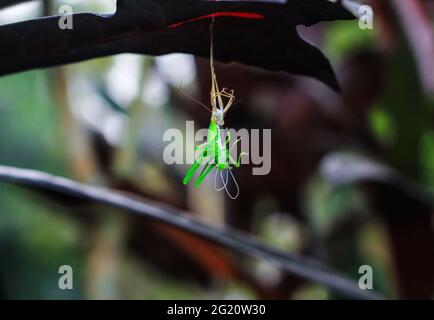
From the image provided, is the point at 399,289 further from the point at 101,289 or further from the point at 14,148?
the point at 14,148

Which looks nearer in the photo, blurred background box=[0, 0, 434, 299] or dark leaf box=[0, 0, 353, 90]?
dark leaf box=[0, 0, 353, 90]

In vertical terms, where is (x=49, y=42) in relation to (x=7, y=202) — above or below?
below

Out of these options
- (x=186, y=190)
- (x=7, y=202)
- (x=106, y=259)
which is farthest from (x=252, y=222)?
(x=7, y=202)

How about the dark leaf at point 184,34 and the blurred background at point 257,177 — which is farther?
the blurred background at point 257,177

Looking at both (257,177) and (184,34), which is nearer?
(184,34)

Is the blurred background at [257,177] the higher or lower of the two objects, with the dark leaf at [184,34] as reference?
higher
